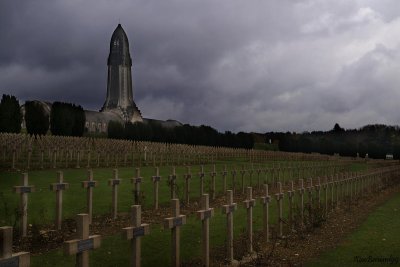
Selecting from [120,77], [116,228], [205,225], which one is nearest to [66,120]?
[116,228]

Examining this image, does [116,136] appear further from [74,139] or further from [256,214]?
[256,214]

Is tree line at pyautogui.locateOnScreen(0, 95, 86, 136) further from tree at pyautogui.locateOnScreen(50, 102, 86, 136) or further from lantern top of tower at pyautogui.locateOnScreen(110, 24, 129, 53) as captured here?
lantern top of tower at pyautogui.locateOnScreen(110, 24, 129, 53)

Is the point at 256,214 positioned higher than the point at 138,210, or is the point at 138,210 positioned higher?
the point at 138,210

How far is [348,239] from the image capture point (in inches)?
399

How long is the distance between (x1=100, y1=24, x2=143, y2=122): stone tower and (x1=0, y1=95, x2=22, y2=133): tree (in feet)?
197

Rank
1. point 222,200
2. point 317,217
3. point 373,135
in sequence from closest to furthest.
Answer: point 317,217 → point 222,200 → point 373,135

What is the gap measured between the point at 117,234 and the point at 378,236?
5.85 meters

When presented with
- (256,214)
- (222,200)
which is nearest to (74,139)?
(222,200)

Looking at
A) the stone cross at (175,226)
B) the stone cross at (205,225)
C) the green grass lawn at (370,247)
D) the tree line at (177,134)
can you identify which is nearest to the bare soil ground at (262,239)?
the green grass lawn at (370,247)

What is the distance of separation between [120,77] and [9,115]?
65.2m

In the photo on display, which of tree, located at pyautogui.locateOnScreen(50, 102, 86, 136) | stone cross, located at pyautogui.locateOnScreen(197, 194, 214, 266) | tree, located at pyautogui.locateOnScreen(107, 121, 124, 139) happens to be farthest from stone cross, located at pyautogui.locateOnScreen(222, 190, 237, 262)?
tree, located at pyautogui.locateOnScreen(107, 121, 124, 139)

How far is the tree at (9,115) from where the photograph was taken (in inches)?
1628

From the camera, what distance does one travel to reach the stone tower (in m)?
104

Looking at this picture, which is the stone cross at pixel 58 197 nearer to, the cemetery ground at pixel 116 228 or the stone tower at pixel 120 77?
the cemetery ground at pixel 116 228
